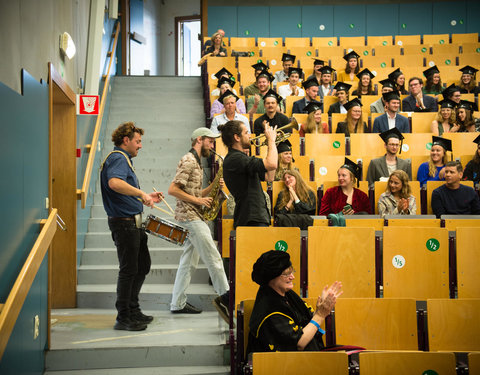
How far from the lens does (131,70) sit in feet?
40.4

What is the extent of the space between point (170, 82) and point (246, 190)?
5985 mm

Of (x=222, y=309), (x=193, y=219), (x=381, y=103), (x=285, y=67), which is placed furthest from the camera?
(x=285, y=67)

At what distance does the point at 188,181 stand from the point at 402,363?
238 cm

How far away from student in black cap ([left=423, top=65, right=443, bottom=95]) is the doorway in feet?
23.5

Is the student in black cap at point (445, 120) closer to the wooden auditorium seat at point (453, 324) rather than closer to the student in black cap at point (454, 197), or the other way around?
the student in black cap at point (454, 197)

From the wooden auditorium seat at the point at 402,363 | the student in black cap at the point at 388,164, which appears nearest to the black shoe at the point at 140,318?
the wooden auditorium seat at the point at 402,363

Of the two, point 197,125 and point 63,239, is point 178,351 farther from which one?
point 197,125

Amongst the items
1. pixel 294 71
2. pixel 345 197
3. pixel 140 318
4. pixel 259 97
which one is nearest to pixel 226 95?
pixel 259 97

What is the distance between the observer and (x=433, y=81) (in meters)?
8.26

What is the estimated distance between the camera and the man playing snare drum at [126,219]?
408 cm

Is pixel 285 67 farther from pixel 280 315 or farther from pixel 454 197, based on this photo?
pixel 280 315

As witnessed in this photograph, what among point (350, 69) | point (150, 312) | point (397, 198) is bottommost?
point (150, 312)

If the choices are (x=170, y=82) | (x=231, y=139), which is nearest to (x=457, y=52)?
(x=170, y=82)

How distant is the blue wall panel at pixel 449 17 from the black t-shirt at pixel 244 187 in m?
9.28
